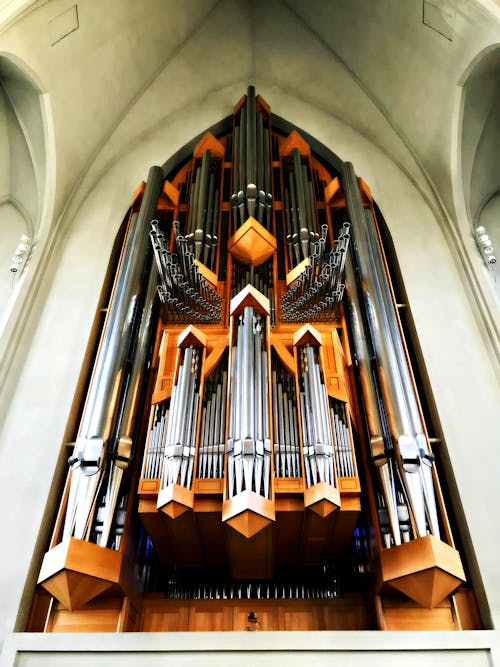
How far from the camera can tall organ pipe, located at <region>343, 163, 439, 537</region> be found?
15.1 feet

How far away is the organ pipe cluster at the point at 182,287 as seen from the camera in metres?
6.38

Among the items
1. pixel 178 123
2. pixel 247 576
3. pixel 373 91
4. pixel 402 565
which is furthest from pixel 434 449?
pixel 178 123

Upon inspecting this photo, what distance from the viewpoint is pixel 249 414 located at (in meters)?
4.86

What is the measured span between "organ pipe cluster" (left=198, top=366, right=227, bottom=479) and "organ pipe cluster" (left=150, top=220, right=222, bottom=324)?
122cm

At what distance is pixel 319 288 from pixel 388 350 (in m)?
1.21

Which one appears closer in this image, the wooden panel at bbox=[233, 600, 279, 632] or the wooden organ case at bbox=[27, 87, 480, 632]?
the wooden organ case at bbox=[27, 87, 480, 632]

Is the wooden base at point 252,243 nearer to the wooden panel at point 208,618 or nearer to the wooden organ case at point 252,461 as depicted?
the wooden organ case at point 252,461

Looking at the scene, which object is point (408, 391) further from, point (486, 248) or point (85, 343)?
point (85, 343)

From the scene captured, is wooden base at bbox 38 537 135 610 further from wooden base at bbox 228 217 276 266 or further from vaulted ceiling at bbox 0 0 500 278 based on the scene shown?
vaulted ceiling at bbox 0 0 500 278

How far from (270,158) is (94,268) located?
3.22m

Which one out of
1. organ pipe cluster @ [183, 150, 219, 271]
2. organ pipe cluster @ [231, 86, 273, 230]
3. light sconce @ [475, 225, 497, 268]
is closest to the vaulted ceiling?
light sconce @ [475, 225, 497, 268]

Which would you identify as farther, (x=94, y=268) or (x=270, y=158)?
(x=270, y=158)

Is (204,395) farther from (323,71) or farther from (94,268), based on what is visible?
(323,71)

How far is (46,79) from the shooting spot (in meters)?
7.03
